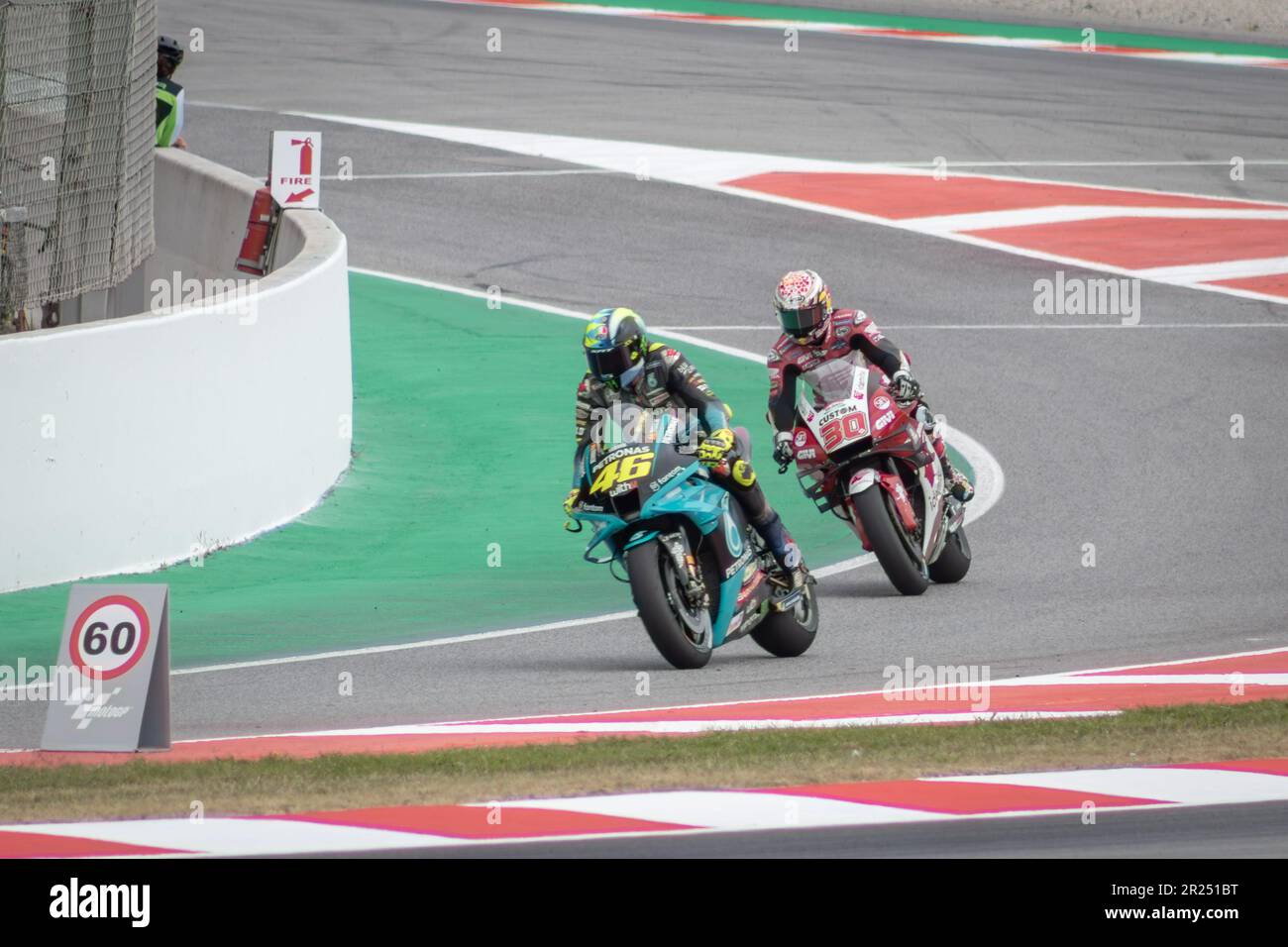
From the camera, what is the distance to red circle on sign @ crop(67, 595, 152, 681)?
898 cm

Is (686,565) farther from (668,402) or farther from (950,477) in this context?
(950,477)

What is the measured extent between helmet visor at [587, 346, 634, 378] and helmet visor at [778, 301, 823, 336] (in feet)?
7.12

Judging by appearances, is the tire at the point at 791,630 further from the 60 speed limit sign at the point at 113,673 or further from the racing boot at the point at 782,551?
the 60 speed limit sign at the point at 113,673

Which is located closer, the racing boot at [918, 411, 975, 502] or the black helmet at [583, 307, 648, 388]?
the black helmet at [583, 307, 648, 388]

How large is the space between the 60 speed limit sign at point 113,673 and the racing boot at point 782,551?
325cm

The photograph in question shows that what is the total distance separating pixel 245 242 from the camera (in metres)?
17.3

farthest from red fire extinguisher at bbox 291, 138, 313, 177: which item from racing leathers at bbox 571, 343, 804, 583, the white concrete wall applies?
racing leathers at bbox 571, 343, 804, 583

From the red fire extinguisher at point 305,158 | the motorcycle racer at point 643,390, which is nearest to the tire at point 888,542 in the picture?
the motorcycle racer at point 643,390

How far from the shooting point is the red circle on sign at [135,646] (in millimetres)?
8977

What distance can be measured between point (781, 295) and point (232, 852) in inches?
244

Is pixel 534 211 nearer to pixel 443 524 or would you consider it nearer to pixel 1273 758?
pixel 443 524

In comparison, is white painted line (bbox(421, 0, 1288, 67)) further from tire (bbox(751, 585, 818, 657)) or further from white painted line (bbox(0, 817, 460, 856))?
white painted line (bbox(0, 817, 460, 856))

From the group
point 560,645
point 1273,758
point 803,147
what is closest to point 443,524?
point 560,645

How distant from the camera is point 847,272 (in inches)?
836
